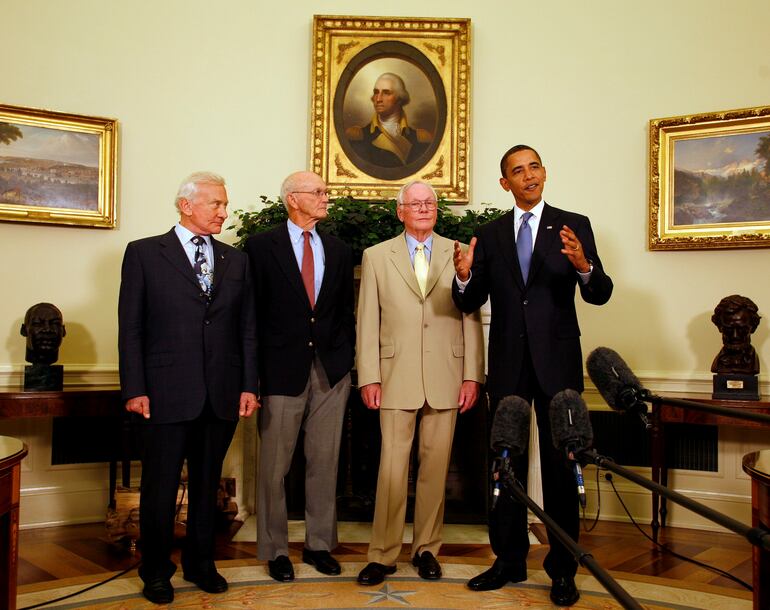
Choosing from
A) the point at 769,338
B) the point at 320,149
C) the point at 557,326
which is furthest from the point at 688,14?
the point at 557,326

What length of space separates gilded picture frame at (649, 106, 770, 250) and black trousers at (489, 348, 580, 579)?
219 centimetres

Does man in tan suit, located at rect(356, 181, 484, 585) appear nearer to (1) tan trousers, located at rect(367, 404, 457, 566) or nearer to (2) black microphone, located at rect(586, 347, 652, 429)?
(1) tan trousers, located at rect(367, 404, 457, 566)

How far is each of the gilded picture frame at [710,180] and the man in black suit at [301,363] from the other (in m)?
2.39

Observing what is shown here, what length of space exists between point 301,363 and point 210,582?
100 cm

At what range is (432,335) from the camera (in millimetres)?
3471

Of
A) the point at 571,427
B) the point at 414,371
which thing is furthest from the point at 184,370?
the point at 571,427

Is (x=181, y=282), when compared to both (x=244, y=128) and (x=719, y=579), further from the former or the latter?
(x=719, y=579)

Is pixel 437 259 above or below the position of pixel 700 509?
above

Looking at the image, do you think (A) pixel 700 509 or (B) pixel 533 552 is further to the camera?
(B) pixel 533 552

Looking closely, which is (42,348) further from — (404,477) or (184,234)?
(404,477)

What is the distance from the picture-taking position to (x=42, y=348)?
4.25 m

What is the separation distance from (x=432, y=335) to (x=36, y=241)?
8.92 ft

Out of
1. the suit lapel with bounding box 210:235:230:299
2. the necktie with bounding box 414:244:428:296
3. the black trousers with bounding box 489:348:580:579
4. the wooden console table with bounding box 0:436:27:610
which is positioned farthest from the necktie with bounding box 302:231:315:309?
the wooden console table with bounding box 0:436:27:610

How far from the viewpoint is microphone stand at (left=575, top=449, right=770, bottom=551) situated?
113cm
